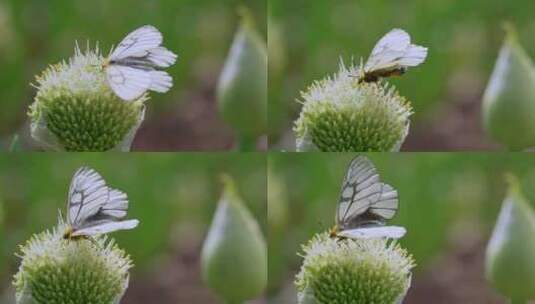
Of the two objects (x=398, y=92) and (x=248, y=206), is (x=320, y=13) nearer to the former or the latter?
(x=398, y=92)

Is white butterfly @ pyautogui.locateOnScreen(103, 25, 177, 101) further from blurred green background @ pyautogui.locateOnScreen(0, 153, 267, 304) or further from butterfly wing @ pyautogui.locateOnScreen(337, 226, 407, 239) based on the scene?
butterfly wing @ pyautogui.locateOnScreen(337, 226, 407, 239)

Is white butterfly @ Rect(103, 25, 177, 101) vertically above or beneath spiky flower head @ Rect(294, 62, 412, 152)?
above

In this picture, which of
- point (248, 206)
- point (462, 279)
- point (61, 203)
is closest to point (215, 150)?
point (248, 206)

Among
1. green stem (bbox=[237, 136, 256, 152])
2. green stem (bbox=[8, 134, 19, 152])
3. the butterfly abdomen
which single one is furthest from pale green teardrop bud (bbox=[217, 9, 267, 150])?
green stem (bbox=[8, 134, 19, 152])

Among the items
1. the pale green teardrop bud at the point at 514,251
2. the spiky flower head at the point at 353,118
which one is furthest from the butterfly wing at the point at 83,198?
the pale green teardrop bud at the point at 514,251

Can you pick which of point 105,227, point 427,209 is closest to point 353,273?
point 427,209

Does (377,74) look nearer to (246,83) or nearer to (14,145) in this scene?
(246,83)
